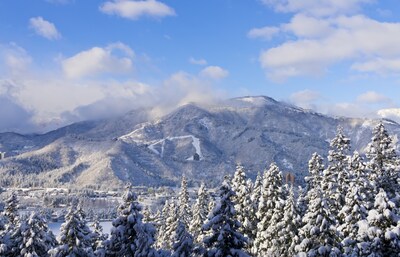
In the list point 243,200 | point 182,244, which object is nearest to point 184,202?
point 243,200

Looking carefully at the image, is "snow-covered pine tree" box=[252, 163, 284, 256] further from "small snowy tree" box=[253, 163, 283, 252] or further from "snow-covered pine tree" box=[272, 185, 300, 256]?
"snow-covered pine tree" box=[272, 185, 300, 256]

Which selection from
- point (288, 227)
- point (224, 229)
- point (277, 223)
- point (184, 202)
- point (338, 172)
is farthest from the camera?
point (184, 202)

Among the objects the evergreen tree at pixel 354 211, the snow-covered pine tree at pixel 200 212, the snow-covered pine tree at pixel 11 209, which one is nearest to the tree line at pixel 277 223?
the evergreen tree at pixel 354 211

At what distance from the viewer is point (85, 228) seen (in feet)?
126

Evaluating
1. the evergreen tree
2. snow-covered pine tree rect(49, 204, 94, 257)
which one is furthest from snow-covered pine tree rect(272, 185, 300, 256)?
snow-covered pine tree rect(49, 204, 94, 257)

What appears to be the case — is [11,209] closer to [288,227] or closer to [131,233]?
[131,233]

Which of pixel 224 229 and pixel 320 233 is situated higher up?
pixel 224 229

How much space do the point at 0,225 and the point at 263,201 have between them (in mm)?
26998

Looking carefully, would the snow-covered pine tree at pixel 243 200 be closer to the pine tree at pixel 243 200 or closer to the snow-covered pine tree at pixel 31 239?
the pine tree at pixel 243 200

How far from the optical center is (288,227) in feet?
145

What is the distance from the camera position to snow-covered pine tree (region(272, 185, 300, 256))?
4372 centimetres

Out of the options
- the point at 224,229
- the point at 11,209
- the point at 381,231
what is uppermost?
the point at 224,229

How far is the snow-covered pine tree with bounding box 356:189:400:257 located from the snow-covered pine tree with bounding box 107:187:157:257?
15.9 meters

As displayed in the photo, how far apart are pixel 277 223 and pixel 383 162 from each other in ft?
39.5
